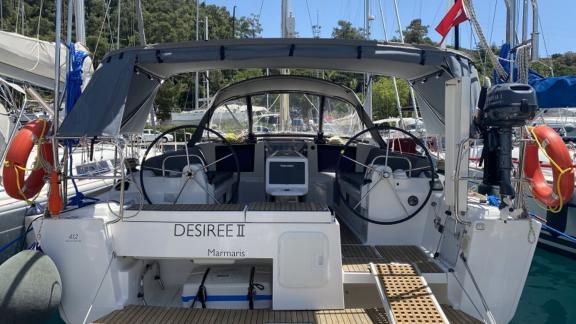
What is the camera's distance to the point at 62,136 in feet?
9.64

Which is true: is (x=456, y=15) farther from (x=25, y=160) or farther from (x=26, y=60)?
(x=26, y=60)

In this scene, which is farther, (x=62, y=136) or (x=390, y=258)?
(x=390, y=258)

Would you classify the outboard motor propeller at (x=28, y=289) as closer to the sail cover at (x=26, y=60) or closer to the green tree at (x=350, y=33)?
the sail cover at (x=26, y=60)

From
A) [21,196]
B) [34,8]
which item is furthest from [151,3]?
[21,196]

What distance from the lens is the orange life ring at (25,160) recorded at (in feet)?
9.85

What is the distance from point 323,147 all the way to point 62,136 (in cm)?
378

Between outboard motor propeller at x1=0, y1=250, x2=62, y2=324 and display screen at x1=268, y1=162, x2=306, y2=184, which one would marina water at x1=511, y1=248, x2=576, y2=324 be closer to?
display screen at x1=268, y1=162, x2=306, y2=184

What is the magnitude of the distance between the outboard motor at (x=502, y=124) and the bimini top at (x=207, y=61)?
0.43m

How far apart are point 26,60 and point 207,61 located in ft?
9.71

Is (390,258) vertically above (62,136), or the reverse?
(62,136)

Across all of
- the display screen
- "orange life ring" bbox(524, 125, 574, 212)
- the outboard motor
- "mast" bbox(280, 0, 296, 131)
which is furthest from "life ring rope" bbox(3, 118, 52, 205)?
"orange life ring" bbox(524, 125, 574, 212)

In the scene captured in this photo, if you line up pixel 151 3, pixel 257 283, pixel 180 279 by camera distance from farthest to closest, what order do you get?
pixel 151 3 < pixel 180 279 < pixel 257 283

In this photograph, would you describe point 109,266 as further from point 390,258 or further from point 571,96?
point 571,96

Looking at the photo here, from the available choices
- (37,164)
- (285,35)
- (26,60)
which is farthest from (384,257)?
(26,60)
